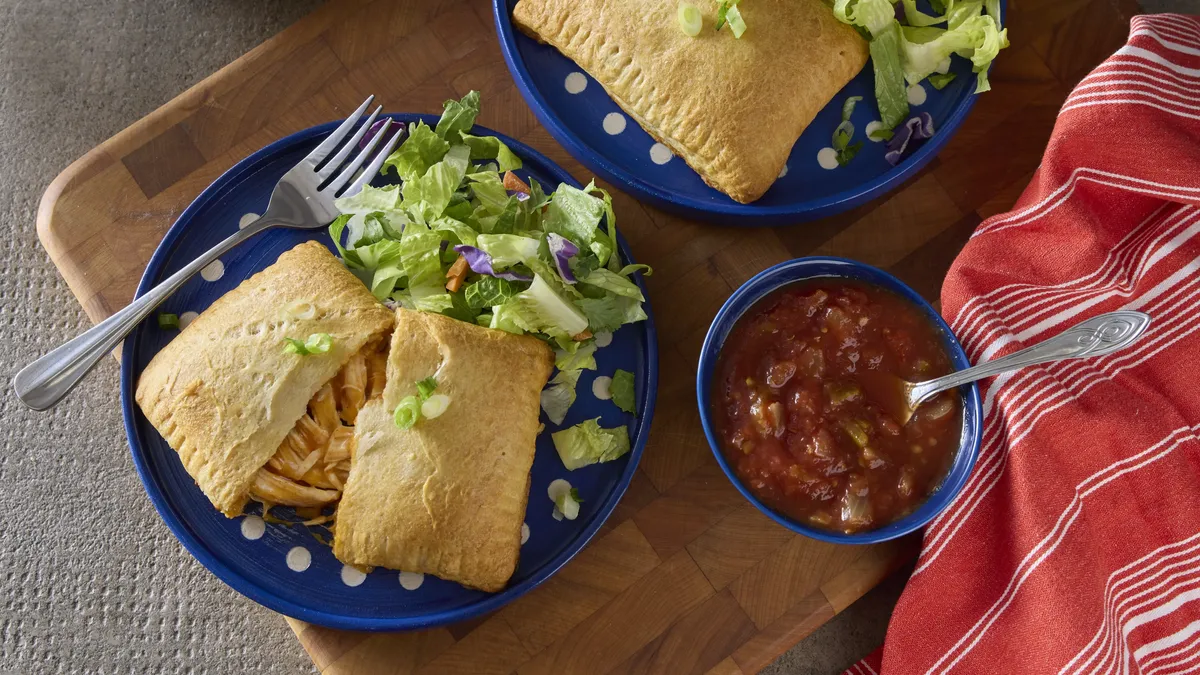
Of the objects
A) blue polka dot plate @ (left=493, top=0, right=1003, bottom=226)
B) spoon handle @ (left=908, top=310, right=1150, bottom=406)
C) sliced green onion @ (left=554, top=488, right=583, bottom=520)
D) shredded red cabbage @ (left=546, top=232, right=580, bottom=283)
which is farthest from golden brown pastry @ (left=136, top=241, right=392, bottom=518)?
spoon handle @ (left=908, top=310, right=1150, bottom=406)

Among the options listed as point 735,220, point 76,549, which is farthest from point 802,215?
point 76,549

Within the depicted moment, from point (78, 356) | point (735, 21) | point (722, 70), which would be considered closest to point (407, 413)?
point (78, 356)

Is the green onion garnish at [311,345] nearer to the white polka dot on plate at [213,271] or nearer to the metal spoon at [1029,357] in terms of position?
the white polka dot on plate at [213,271]

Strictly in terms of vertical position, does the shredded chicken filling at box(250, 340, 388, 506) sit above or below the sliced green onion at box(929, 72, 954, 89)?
below

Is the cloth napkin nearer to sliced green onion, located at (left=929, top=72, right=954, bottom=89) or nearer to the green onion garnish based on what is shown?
sliced green onion, located at (left=929, top=72, right=954, bottom=89)

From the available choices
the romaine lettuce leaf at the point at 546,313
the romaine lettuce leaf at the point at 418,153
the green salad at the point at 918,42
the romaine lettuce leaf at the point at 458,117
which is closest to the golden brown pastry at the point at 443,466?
the romaine lettuce leaf at the point at 546,313

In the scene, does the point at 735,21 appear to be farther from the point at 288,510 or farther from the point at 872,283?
the point at 288,510
